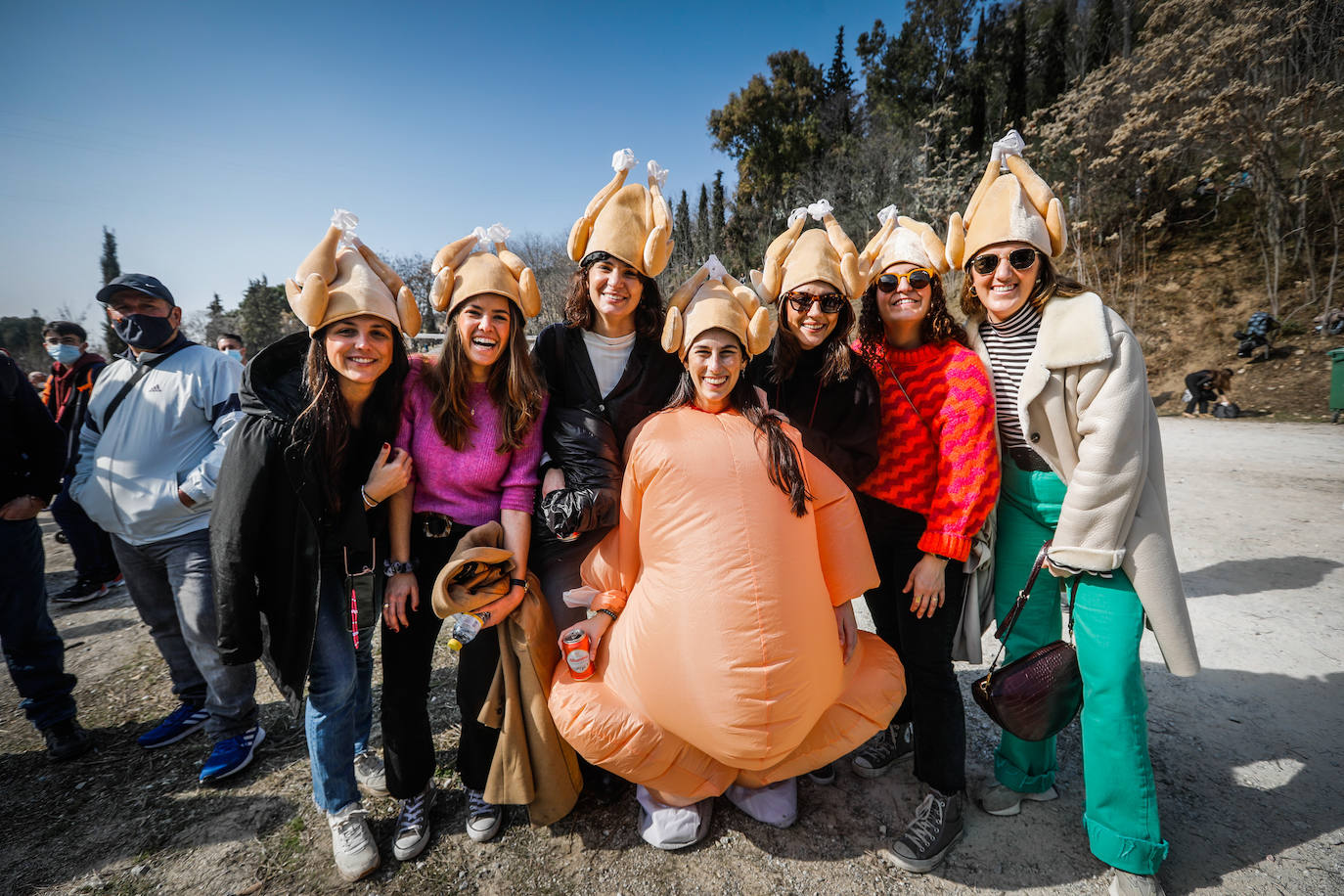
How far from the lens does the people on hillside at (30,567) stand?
113 inches

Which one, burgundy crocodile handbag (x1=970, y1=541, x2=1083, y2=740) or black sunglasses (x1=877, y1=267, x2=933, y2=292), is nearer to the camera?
burgundy crocodile handbag (x1=970, y1=541, x2=1083, y2=740)

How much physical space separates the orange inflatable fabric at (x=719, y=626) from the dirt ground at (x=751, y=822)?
39 centimetres

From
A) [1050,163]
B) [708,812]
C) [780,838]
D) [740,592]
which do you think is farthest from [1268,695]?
[1050,163]

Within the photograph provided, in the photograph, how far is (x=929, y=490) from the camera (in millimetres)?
2275

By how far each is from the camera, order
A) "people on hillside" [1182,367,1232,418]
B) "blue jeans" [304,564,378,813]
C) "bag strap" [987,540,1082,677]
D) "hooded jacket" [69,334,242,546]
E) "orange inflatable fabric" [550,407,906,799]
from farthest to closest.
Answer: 1. "people on hillside" [1182,367,1232,418]
2. "hooded jacket" [69,334,242,546]
3. "blue jeans" [304,564,378,813]
4. "bag strap" [987,540,1082,677]
5. "orange inflatable fabric" [550,407,906,799]

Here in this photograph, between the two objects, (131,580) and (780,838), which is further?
(131,580)

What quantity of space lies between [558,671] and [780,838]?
116cm

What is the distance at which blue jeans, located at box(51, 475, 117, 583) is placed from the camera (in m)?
5.19

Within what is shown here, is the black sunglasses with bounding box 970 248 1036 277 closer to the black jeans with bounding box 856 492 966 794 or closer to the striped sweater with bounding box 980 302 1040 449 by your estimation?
the striped sweater with bounding box 980 302 1040 449

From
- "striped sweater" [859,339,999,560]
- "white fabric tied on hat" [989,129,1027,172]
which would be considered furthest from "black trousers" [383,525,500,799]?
"white fabric tied on hat" [989,129,1027,172]

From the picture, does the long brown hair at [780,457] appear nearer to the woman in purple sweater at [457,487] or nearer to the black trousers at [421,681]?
the woman in purple sweater at [457,487]

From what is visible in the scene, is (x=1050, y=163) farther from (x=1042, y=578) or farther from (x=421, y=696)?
(x=421, y=696)

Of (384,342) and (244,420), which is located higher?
(384,342)

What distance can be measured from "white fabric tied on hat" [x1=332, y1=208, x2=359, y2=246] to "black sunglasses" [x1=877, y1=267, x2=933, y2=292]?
7.23ft
